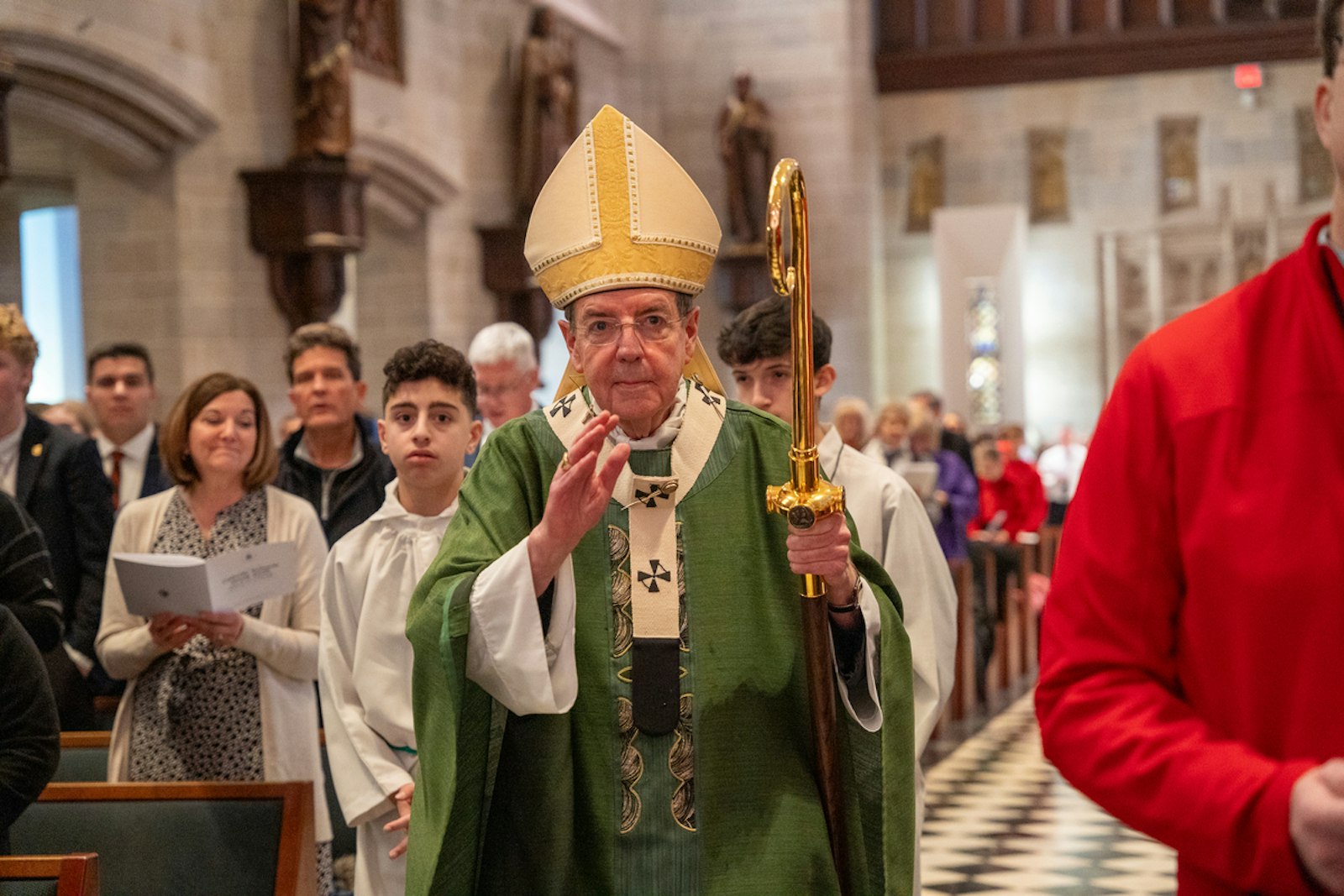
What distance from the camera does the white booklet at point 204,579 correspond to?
3.35 m

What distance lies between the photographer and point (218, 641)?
352 centimetres

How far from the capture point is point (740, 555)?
2.44m

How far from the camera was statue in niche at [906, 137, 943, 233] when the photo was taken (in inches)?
717

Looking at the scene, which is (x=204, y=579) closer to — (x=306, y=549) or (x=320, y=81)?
(x=306, y=549)

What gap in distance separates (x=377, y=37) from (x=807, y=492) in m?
9.51

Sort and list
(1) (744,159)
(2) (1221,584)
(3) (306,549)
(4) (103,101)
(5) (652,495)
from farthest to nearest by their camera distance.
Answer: (1) (744,159) < (4) (103,101) < (3) (306,549) < (5) (652,495) < (2) (1221,584)

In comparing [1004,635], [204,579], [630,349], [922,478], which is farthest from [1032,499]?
[630,349]

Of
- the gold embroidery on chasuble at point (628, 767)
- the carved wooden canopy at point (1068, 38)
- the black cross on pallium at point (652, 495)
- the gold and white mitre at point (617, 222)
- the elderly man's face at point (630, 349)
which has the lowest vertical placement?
the gold embroidery on chasuble at point (628, 767)

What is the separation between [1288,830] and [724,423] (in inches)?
52.5

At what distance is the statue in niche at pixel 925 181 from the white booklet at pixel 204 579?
15.4 meters

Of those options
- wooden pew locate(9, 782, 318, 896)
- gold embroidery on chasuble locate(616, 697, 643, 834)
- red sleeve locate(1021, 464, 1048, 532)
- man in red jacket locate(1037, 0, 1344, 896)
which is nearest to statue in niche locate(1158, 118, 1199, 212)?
red sleeve locate(1021, 464, 1048, 532)

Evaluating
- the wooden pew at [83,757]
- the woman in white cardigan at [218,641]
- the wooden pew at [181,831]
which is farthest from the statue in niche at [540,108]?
the wooden pew at [181,831]

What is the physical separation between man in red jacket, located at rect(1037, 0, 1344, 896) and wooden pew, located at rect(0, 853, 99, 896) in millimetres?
1770

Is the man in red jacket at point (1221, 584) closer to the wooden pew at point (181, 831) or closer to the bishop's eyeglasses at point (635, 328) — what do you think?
the bishop's eyeglasses at point (635, 328)
